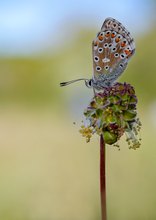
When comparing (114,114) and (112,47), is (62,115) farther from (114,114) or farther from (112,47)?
(114,114)

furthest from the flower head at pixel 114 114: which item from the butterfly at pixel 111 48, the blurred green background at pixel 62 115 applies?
the blurred green background at pixel 62 115

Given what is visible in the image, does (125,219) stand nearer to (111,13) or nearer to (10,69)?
(111,13)

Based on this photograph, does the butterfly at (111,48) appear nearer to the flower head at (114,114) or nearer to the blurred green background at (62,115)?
the flower head at (114,114)

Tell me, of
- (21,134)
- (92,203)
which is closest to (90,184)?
(92,203)

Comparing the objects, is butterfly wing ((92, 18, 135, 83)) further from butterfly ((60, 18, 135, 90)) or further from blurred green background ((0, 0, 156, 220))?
blurred green background ((0, 0, 156, 220))

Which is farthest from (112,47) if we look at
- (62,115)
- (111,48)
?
(62,115)

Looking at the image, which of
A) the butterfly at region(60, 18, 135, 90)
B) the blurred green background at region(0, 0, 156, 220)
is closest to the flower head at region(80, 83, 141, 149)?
the butterfly at region(60, 18, 135, 90)
